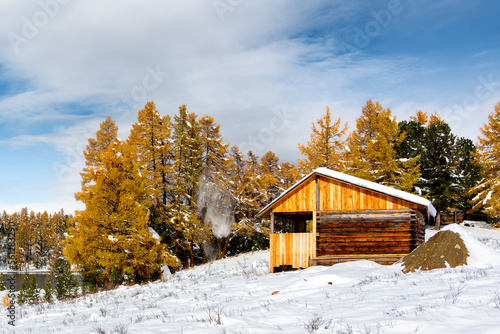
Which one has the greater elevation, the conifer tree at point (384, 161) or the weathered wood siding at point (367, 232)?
the conifer tree at point (384, 161)

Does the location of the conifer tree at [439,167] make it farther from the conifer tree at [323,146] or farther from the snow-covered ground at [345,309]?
the snow-covered ground at [345,309]

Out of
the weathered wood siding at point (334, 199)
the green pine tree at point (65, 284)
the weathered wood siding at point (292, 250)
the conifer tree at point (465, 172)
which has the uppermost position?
the conifer tree at point (465, 172)

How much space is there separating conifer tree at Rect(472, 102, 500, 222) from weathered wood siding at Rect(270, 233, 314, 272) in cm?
2282

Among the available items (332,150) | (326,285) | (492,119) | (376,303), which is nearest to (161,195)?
(332,150)

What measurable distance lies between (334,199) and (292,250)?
3.28 m

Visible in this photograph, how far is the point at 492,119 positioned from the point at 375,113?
10.5 metres

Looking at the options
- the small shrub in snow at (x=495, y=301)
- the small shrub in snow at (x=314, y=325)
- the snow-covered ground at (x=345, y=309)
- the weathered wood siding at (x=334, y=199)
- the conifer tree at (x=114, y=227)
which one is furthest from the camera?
the conifer tree at (x=114, y=227)

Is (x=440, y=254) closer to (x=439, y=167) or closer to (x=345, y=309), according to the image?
(x=345, y=309)

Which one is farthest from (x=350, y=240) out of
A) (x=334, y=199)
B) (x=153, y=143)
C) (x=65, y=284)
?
(x=65, y=284)

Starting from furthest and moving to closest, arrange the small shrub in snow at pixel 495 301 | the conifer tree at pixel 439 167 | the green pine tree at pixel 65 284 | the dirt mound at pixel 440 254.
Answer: the conifer tree at pixel 439 167 → the green pine tree at pixel 65 284 → the dirt mound at pixel 440 254 → the small shrub in snow at pixel 495 301

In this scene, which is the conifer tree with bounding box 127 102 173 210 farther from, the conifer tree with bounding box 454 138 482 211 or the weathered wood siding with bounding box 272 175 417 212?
the conifer tree with bounding box 454 138 482 211

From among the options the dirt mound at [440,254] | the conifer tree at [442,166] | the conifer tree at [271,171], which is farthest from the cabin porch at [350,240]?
the conifer tree at [442,166]

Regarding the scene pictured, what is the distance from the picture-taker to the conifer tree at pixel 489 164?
3447 centimetres

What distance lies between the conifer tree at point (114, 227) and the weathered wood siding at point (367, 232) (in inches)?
417
